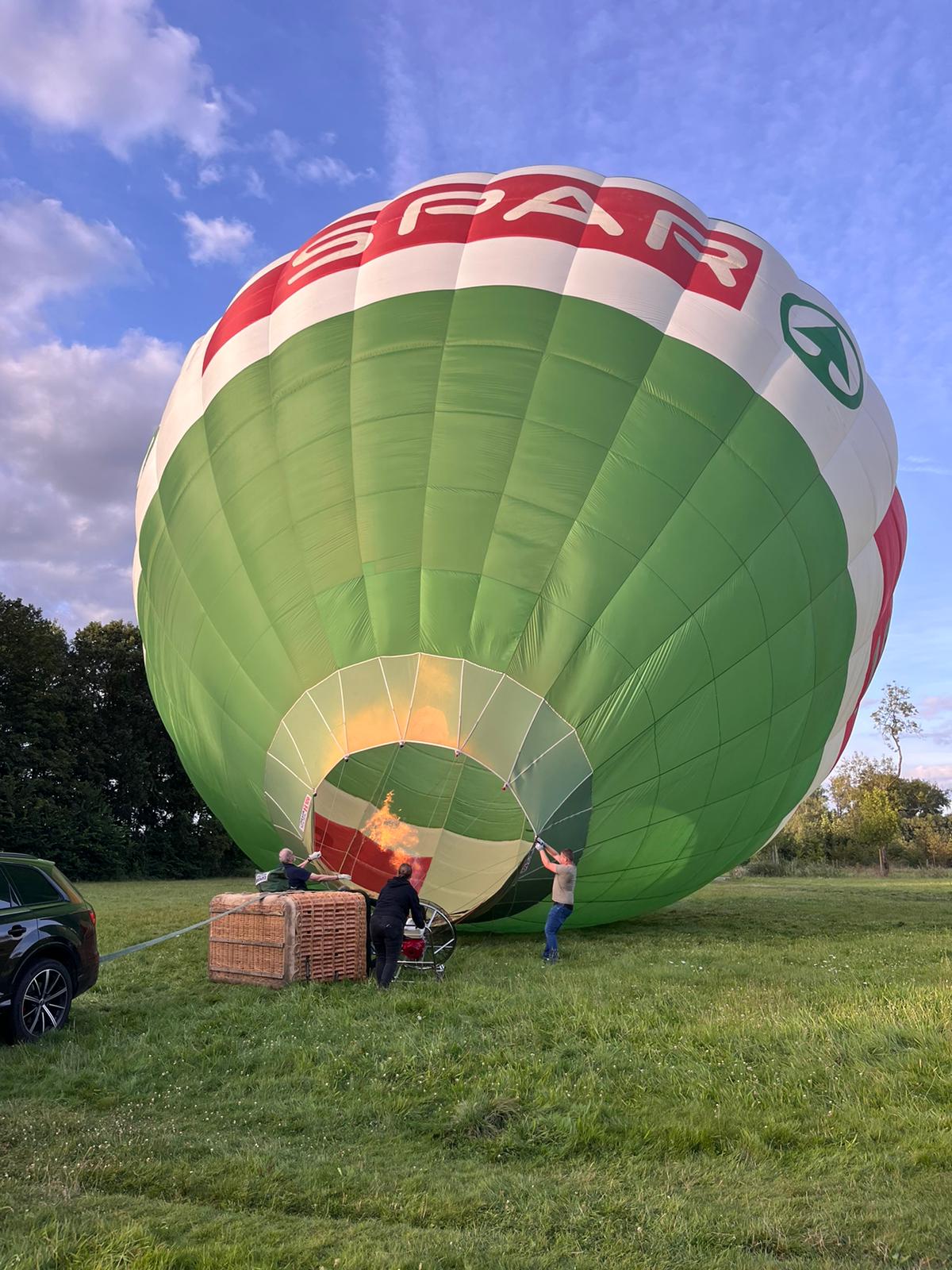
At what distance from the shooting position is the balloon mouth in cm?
775

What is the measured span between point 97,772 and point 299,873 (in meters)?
24.4

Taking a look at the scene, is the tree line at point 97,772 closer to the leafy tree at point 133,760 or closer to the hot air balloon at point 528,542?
the leafy tree at point 133,760

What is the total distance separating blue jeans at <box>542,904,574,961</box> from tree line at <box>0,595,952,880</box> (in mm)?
21403

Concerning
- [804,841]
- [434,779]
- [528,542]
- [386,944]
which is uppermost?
[528,542]

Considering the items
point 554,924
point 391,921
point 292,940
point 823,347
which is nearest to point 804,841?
point 823,347

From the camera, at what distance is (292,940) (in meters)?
7.09

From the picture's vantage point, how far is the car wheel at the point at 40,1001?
221 inches

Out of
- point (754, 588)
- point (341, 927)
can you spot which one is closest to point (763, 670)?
point (754, 588)

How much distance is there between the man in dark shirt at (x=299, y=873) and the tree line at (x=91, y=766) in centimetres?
2060

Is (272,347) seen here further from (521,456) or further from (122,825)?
(122,825)

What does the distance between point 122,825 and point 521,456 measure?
A: 2612 cm

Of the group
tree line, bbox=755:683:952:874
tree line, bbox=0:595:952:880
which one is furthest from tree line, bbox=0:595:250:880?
tree line, bbox=755:683:952:874

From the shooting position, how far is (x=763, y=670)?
325 inches

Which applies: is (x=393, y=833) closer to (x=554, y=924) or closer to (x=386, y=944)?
(x=386, y=944)
